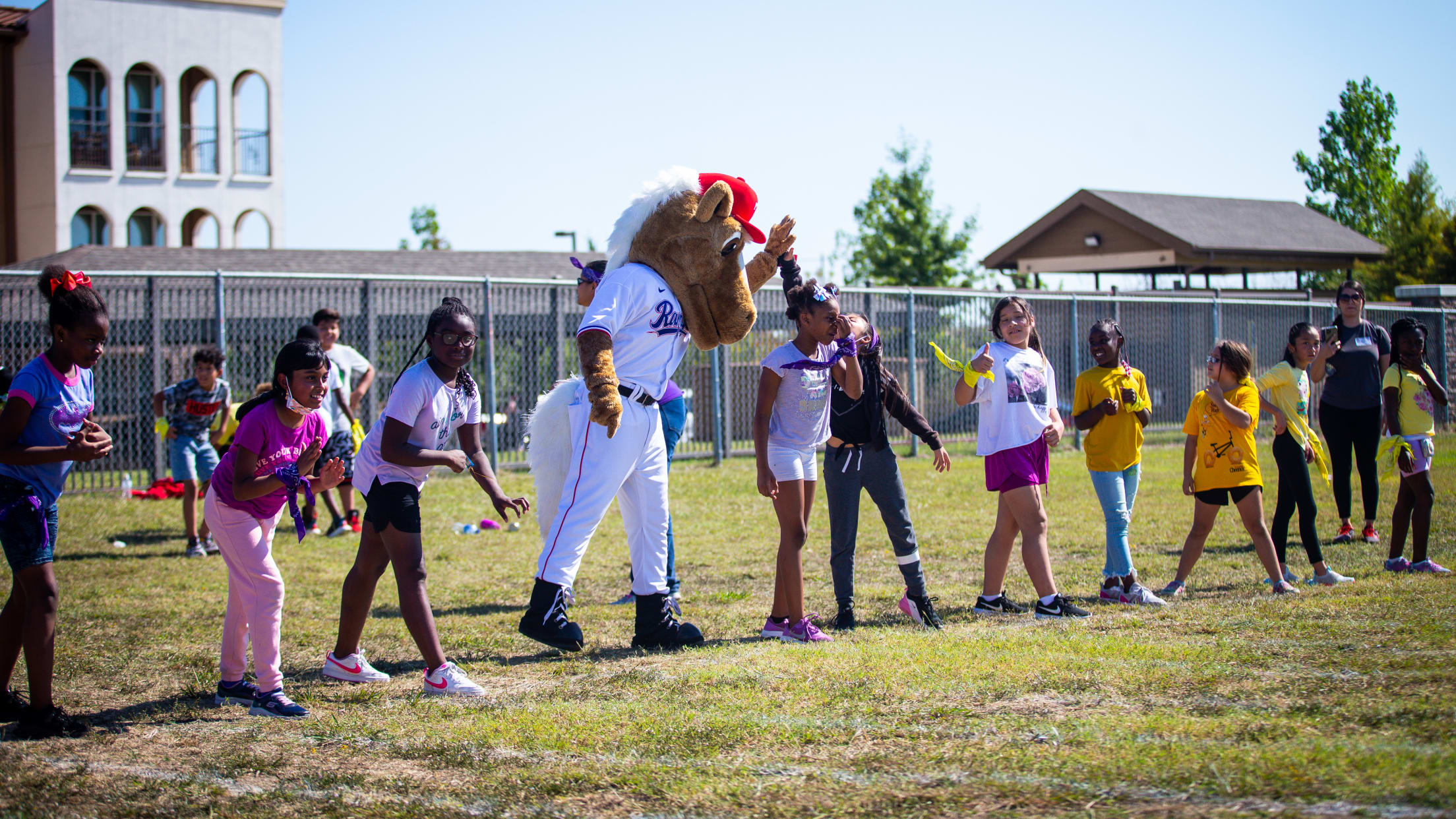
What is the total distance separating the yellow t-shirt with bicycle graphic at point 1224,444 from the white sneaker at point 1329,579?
724mm

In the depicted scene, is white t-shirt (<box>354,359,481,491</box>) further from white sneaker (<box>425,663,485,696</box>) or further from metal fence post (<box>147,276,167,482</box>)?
metal fence post (<box>147,276,167,482</box>)

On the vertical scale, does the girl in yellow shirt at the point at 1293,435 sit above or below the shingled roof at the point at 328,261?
below

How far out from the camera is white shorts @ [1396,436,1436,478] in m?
7.59

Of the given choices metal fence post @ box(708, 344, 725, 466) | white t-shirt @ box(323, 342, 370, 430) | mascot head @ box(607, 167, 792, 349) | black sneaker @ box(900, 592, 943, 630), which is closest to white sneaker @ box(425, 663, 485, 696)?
mascot head @ box(607, 167, 792, 349)

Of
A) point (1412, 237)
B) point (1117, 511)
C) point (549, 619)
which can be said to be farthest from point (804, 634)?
point (1412, 237)

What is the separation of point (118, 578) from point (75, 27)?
22205 millimetres

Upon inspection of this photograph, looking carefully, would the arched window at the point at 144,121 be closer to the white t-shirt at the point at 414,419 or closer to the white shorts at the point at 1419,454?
the white t-shirt at the point at 414,419

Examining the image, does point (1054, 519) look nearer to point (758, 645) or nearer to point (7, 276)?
point (758, 645)

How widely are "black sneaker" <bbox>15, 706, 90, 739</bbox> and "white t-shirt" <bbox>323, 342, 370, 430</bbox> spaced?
500 centimetres

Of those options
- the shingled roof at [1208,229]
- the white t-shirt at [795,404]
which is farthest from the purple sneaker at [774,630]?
the shingled roof at [1208,229]

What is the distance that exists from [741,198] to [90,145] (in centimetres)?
2530

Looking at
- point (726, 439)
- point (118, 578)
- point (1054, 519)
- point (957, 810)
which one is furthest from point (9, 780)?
point (726, 439)

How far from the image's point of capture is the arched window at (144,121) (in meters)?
26.3

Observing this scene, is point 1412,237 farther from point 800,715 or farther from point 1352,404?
point 800,715
